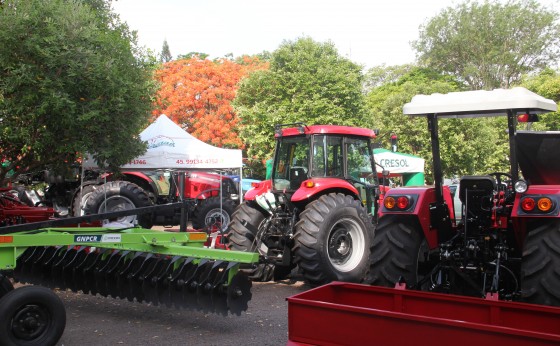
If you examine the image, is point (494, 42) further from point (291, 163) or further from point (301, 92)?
point (291, 163)

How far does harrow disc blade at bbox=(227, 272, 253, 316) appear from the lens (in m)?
5.16

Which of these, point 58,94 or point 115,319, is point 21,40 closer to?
point 58,94

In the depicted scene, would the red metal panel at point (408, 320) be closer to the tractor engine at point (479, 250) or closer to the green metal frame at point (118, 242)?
the tractor engine at point (479, 250)

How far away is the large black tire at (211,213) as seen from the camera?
13.6 m

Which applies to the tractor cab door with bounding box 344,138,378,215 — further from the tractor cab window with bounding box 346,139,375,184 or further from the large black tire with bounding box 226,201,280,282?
the large black tire with bounding box 226,201,280,282

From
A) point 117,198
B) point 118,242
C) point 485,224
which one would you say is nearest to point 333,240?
point 485,224

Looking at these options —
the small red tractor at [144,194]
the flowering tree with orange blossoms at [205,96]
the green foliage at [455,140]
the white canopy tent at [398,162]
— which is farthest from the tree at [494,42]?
the small red tractor at [144,194]

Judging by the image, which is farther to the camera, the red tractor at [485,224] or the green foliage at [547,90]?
the green foliage at [547,90]

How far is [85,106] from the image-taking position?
957 centimetres

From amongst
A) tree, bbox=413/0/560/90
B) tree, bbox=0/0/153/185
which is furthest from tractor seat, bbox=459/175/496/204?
tree, bbox=413/0/560/90

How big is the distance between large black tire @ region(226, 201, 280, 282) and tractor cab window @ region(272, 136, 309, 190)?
0.57 metres

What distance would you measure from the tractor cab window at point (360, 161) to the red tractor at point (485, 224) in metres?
2.75

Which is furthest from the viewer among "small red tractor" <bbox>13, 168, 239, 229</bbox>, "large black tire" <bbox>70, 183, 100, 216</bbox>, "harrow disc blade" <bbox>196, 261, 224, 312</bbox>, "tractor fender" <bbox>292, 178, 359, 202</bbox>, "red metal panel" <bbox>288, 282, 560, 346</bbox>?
"large black tire" <bbox>70, 183, 100, 216</bbox>

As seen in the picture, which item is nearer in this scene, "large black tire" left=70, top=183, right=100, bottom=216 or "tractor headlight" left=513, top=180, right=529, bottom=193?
"tractor headlight" left=513, top=180, right=529, bottom=193
